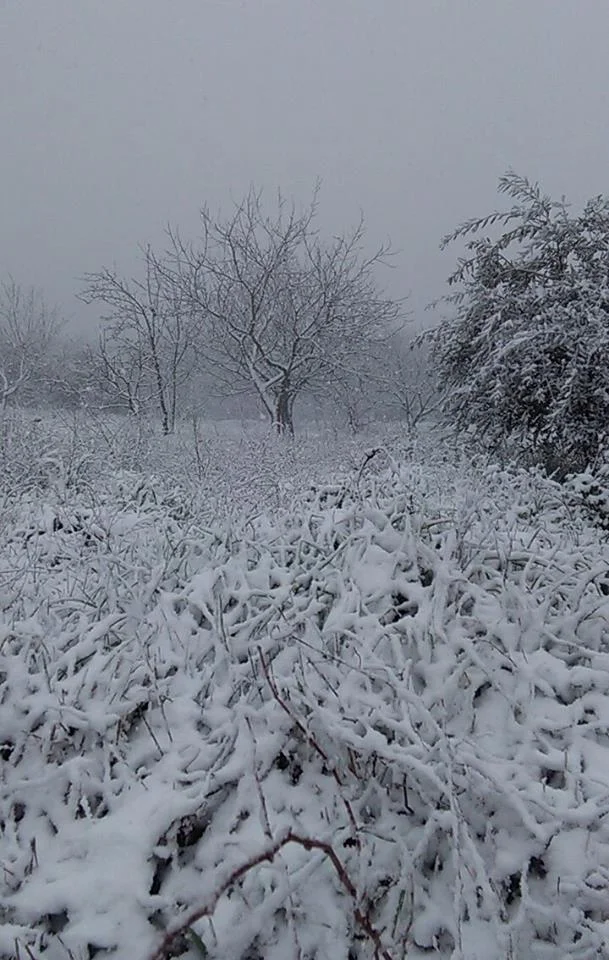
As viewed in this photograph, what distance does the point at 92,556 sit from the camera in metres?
3.12

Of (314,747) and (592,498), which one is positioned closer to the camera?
(314,747)

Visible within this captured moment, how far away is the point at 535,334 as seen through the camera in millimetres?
6574

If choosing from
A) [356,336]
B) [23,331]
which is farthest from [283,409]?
[23,331]

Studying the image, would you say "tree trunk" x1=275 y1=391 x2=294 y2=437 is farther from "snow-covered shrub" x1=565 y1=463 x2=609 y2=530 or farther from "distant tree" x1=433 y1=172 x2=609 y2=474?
"snow-covered shrub" x1=565 y1=463 x2=609 y2=530

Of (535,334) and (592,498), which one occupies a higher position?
(535,334)

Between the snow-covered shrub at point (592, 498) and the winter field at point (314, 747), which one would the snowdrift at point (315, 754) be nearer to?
the winter field at point (314, 747)

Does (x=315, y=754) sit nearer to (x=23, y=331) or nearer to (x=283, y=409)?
(x=283, y=409)

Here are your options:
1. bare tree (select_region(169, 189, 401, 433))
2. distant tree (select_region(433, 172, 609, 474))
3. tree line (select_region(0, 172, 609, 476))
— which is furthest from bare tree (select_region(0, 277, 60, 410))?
distant tree (select_region(433, 172, 609, 474))

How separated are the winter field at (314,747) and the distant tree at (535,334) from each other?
4273mm

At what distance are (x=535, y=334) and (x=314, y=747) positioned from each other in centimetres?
597

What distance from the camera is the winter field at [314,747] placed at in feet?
5.00

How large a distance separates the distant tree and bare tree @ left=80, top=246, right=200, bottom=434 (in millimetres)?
10228

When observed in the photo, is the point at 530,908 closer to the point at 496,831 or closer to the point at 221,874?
the point at 496,831

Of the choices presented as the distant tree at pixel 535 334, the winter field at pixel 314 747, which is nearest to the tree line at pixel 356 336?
the distant tree at pixel 535 334
